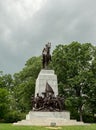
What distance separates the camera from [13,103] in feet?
175

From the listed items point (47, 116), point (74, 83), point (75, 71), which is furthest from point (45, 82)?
point (75, 71)

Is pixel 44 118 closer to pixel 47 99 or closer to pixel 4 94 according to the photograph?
pixel 47 99

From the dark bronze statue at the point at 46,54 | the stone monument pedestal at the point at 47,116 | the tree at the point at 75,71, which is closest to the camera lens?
the stone monument pedestal at the point at 47,116

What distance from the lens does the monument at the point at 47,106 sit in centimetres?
2391

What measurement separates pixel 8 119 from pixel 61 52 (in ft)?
39.3

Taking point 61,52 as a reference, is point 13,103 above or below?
below

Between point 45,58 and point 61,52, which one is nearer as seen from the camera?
point 45,58

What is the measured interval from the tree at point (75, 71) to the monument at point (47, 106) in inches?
400

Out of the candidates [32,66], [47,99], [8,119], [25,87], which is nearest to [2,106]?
[8,119]

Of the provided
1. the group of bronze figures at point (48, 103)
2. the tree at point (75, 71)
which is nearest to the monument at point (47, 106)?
the group of bronze figures at point (48, 103)

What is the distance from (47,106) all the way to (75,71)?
14.5 m

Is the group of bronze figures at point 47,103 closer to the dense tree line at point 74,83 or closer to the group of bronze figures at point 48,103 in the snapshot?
the group of bronze figures at point 48,103

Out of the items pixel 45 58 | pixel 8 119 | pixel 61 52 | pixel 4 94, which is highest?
pixel 61 52

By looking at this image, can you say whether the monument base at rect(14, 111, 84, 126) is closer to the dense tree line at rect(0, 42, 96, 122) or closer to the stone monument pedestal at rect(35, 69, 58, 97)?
the stone monument pedestal at rect(35, 69, 58, 97)
